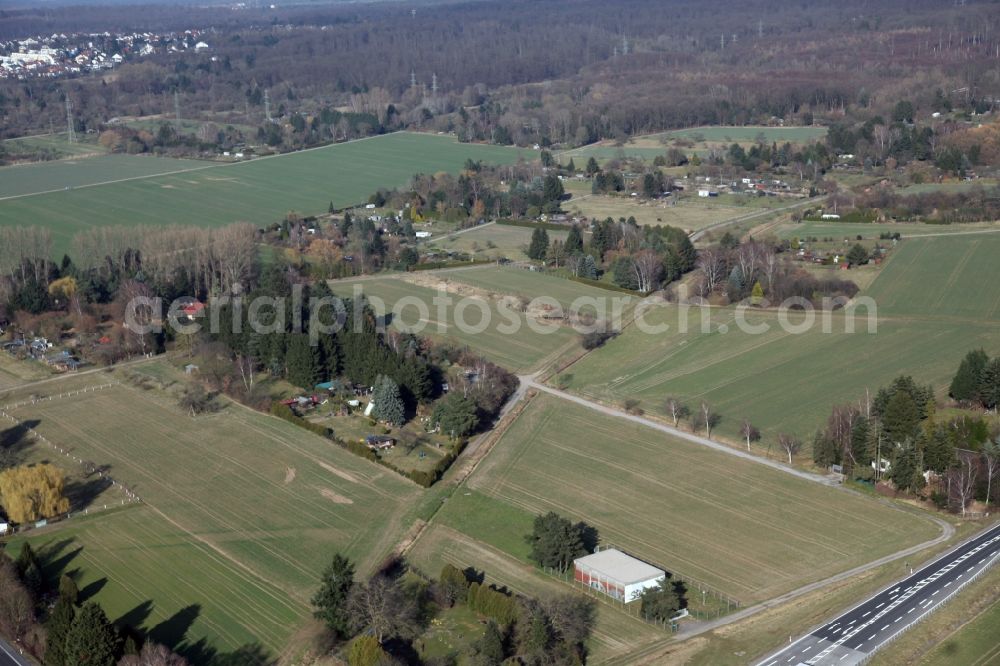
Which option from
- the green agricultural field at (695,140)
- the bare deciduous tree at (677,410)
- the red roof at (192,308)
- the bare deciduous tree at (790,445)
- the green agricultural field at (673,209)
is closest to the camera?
the bare deciduous tree at (790,445)

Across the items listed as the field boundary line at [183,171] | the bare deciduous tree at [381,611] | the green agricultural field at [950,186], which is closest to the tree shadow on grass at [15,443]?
the bare deciduous tree at [381,611]

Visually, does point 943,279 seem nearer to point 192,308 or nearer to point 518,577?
point 518,577

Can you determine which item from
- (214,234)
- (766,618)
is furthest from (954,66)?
(766,618)

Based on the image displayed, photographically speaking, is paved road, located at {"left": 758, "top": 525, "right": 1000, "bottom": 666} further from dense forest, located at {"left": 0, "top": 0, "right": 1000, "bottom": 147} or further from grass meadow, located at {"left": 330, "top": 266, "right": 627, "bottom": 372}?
dense forest, located at {"left": 0, "top": 0, "right": 1000, "bottom": 147}

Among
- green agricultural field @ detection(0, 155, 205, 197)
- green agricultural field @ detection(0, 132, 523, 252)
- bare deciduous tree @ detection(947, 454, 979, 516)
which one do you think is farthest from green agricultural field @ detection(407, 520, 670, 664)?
green agricultural field @ detection(0, 155, 205, 197)

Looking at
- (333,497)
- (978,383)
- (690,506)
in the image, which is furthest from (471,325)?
(978,383)

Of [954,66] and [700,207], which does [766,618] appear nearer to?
[700,207]

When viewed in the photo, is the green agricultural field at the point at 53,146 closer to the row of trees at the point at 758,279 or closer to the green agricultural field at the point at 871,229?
the green agricultural field at the point at 871,229
